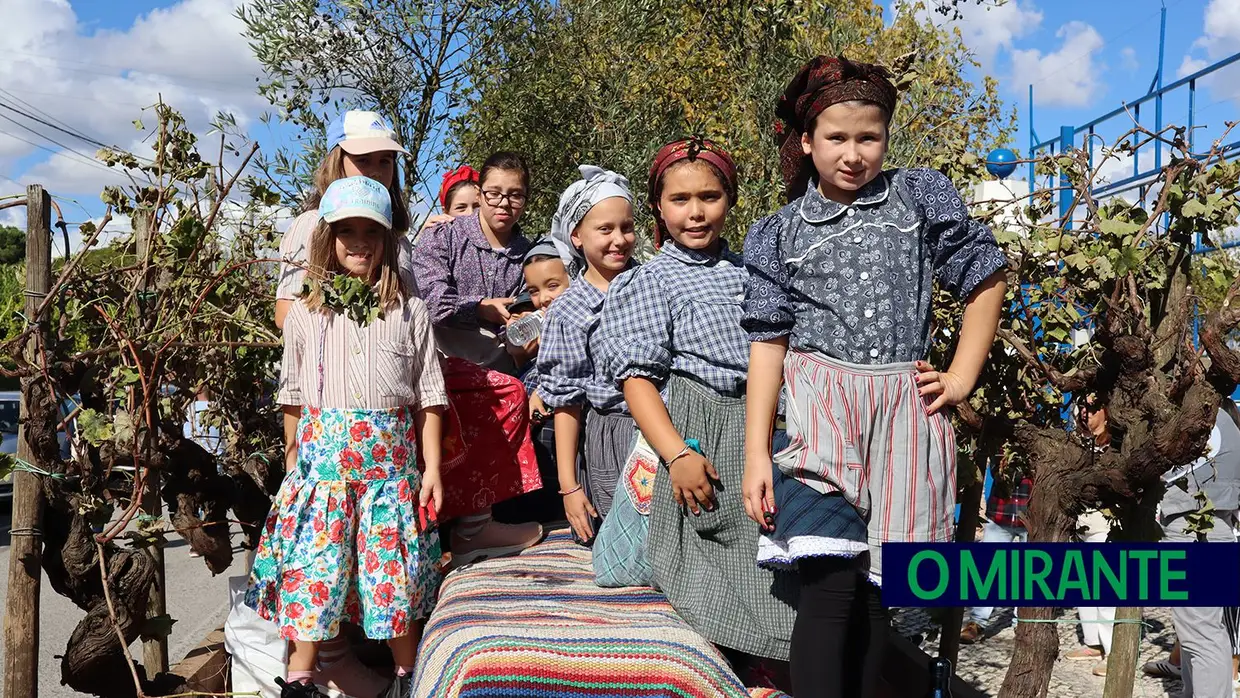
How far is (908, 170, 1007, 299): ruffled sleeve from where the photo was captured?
275 centimetres

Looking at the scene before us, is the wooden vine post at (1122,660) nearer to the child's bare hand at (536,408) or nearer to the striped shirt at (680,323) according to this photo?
the striped shirt at (680,323)

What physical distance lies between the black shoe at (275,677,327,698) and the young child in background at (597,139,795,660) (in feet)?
3.61

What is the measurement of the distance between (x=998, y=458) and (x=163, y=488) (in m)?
3.08

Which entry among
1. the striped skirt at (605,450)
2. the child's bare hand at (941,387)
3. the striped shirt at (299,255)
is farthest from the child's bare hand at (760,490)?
the striped shirt at (299,255)

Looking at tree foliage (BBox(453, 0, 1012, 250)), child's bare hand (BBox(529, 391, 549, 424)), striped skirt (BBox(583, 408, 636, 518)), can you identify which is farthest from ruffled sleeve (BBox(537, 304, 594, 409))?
tree foliage (BBox(453, 0, 1012, 250))

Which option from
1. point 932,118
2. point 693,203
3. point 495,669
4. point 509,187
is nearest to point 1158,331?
point 693,203

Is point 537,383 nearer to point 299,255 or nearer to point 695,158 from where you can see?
point 299,255

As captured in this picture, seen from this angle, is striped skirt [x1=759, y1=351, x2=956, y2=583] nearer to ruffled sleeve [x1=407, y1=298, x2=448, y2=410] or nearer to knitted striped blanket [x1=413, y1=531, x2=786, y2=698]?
knitted striped blanket [x1=413, y1=531, x2=786, y2=698]

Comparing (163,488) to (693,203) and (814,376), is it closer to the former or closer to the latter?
(693,203)

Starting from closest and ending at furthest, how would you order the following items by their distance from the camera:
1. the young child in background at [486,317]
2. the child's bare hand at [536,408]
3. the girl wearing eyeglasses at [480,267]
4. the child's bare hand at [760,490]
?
the child's bare hand at [760,490] → the young child in background at [486,317] → the child's bare hand at [536,408] → the girl wearing eyeglasses at [480,267]

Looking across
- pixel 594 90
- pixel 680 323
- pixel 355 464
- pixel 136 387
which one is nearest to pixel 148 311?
pixel 136 387

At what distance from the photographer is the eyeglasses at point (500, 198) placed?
465 cm

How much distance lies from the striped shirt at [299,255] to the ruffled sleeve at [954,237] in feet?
5.49

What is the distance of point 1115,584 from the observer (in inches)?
73.3
